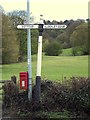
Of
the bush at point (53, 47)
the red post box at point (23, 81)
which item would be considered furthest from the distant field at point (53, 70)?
the red post box at point (23, 81)

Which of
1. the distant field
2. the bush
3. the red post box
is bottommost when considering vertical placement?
the distant field

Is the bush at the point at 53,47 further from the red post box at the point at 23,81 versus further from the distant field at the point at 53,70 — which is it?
the red post box at the point at 23,81

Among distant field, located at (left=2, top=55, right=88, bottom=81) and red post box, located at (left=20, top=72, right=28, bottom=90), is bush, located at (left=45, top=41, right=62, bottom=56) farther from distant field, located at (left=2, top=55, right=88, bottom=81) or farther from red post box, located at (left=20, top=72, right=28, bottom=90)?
red post box, located at (left=20, top=72, right=28, bottom=90)

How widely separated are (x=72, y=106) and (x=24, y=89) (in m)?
1.26

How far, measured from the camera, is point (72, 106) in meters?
7.69

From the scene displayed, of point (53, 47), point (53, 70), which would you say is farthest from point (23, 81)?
point (53, 47)

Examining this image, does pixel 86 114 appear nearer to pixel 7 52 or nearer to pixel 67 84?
pixel 67 84

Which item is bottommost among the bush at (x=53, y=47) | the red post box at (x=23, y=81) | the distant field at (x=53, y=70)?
the distant field at (x=53, y=70)

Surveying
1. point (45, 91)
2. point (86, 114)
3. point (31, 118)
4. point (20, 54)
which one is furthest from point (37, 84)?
point (20, 54)

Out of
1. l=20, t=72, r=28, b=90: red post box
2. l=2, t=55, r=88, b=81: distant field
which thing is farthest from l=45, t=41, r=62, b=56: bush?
l=20, t=72, r=28, b=90: red post box

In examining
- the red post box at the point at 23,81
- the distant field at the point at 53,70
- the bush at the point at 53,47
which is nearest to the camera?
the red post box at the point at 23,81

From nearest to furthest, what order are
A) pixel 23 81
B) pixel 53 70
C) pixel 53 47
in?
pixel 23 81 < pixel 53 70 < pixel 53 47

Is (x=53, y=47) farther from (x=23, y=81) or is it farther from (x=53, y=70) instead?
(x=23, y=81)

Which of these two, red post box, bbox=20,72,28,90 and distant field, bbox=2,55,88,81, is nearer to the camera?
red post box, bbox=20,72,28,90
